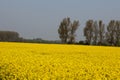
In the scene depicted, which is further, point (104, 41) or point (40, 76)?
point (104, 41)

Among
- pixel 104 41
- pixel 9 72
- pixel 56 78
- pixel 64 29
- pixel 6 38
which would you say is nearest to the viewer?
pixel 56 78

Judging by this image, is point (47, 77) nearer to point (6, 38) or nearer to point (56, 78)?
point (56, 78)

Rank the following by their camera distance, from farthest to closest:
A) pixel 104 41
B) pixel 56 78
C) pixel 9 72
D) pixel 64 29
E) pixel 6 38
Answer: pixel 6 38 → pixel 64 29 → pixel 104 41 → pixel 9 72 → pixel 56 78

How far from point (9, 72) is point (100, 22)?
252ft

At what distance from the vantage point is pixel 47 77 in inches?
304

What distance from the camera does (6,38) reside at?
300 ft

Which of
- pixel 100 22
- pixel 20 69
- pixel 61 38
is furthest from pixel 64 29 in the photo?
pixel 20 69

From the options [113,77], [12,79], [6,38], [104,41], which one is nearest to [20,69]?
[12,79]

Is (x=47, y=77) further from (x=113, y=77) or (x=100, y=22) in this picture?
(x=100, y=22)

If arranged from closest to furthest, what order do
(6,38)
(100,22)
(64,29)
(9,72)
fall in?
(9,72) < (64,29) < (100,22) < (6,38)

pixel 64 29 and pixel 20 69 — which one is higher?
pixel 64 29

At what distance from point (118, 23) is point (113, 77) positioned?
76015 mm

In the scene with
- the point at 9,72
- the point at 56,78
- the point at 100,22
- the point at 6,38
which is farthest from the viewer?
the point at 6,38

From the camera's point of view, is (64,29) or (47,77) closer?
(47,77)
